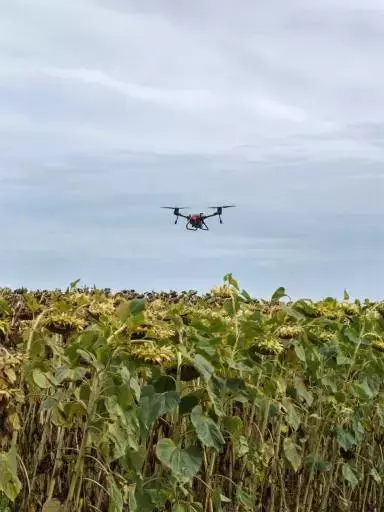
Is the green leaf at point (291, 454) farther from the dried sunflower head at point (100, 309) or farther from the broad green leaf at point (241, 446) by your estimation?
the dried sunflower head at point (100, 309)

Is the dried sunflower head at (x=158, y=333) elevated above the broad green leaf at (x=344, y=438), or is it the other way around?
the dried sunflower head at (x=158, y=333)

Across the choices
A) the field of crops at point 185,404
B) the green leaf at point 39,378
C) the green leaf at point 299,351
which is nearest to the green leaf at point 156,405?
the field of crops at point 185,404

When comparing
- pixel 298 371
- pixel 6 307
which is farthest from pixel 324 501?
pixel 6 307

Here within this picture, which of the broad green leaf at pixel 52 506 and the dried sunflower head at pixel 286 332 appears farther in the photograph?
the dried sunflower head at pixel 286 332

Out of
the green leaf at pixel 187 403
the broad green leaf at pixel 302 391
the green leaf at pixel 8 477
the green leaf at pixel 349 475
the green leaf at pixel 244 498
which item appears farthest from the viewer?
the green leaf at pixel 349 475

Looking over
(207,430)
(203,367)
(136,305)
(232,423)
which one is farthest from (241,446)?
(136,305)

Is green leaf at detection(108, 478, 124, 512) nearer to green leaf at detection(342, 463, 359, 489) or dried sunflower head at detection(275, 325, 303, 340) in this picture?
dried sunflower head at detection(275, 325, 303, 340)

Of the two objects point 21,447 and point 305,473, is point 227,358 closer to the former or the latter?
point 21,447
